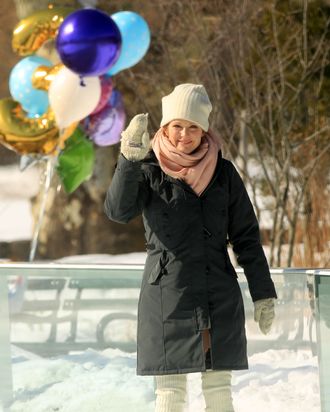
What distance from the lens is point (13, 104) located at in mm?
7008

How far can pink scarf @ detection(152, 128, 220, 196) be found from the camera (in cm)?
286

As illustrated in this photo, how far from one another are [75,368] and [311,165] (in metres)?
4.79

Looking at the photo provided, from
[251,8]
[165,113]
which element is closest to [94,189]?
[251,8]

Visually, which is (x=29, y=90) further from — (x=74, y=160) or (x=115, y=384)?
(x=115, y=384)

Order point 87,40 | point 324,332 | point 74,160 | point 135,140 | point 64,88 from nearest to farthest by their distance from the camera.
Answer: point 135,140 → point 324,332 → point 87,40 → point 64,88 → point 74,160

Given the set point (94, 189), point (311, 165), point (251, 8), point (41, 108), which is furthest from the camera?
point (94, 189)

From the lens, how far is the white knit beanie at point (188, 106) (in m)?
2.90

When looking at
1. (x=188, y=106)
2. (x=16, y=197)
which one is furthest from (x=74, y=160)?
(x=16, y=197)

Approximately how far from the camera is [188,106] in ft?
9.52

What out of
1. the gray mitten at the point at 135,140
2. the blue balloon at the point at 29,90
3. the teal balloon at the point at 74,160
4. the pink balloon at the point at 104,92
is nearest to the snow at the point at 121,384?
the gray mitten at the point at 135,140

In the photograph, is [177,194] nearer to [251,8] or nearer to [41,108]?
[41,108]

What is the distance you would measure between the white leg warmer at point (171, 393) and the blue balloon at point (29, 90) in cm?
421

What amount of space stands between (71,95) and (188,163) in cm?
380

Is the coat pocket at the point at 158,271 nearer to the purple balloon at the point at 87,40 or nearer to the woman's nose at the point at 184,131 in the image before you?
the woman's nose at the point at 184,131
